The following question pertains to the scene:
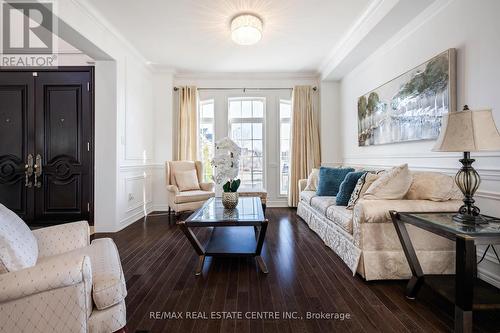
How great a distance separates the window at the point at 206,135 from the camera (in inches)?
209

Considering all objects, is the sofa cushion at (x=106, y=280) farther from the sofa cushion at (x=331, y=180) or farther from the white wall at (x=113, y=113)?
the sofa cushion at (x=331, y=180)

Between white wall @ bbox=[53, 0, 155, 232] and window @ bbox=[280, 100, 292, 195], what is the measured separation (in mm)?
2807

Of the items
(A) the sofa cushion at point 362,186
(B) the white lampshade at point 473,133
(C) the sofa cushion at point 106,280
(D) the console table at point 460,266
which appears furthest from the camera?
(A) the sofa cushion at point 362,186

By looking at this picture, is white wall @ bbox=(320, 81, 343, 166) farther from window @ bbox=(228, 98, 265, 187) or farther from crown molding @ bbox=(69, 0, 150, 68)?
crown molding @ bbox=(69, 0, 150, 68)

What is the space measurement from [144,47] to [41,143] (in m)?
2.17

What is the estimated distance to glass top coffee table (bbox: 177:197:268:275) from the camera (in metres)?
2.17

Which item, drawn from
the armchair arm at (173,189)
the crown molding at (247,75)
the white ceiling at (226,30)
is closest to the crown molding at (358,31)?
the white ceiling at (226,30)

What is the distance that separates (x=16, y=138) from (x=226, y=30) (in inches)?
139

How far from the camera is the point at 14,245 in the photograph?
3.74 ft

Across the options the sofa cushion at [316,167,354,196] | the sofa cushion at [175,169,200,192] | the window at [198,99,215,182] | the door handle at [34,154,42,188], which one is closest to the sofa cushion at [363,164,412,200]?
the sofa cushion at [316,167,354,196]

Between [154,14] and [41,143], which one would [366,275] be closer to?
[154,14]

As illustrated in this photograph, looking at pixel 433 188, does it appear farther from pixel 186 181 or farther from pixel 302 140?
pixel 186 181

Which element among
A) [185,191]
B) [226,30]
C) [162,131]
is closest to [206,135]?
[162,131]

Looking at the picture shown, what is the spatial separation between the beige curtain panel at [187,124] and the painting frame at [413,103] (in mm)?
3228
